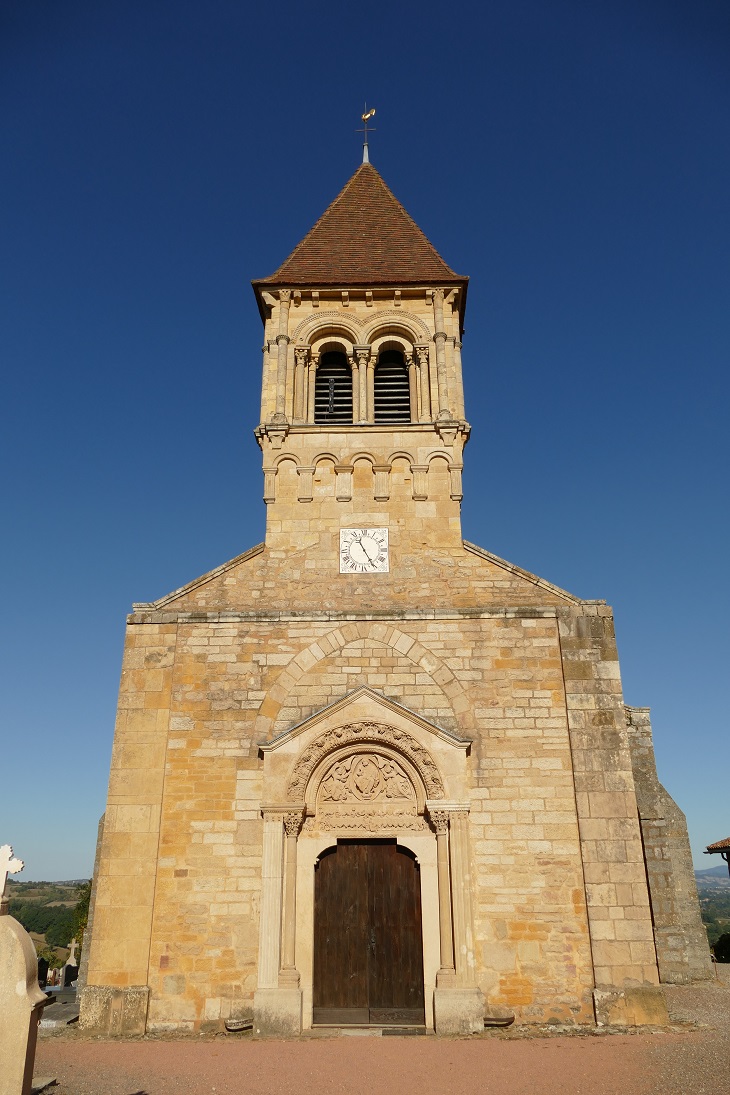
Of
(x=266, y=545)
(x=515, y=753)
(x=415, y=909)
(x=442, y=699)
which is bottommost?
(x=415, y=909)

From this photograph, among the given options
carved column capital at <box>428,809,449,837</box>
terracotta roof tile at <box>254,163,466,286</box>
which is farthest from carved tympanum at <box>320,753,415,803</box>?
terracotta roof tile at <box>254,163,466,286</box>

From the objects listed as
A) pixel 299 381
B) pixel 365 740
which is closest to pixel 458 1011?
pixel 365 740

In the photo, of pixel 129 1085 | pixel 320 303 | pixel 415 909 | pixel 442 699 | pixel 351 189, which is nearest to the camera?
pixel 129 1085

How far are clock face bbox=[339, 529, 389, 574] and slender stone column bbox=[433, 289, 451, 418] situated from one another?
247cm

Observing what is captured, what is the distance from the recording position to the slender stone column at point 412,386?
515 inches

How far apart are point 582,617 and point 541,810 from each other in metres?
2.79

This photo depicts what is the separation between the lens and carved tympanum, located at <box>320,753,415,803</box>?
10.3 meters

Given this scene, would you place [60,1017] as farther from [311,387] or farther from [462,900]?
[311,387]

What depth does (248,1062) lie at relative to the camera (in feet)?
25.6

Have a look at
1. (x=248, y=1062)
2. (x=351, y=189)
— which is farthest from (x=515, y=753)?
(x=351, y=189)

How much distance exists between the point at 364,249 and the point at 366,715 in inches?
370

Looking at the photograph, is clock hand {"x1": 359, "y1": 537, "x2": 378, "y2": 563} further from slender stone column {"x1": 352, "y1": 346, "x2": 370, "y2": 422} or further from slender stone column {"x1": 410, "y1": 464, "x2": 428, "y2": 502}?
slender stone column {"x1": 352, "y1": 346, "x2": 370, "y2": 422}

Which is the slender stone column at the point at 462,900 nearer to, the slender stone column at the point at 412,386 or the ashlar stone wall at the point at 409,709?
the ashlar stone wall at the point at 409,709

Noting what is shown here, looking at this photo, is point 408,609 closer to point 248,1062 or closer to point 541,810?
point 541,810
